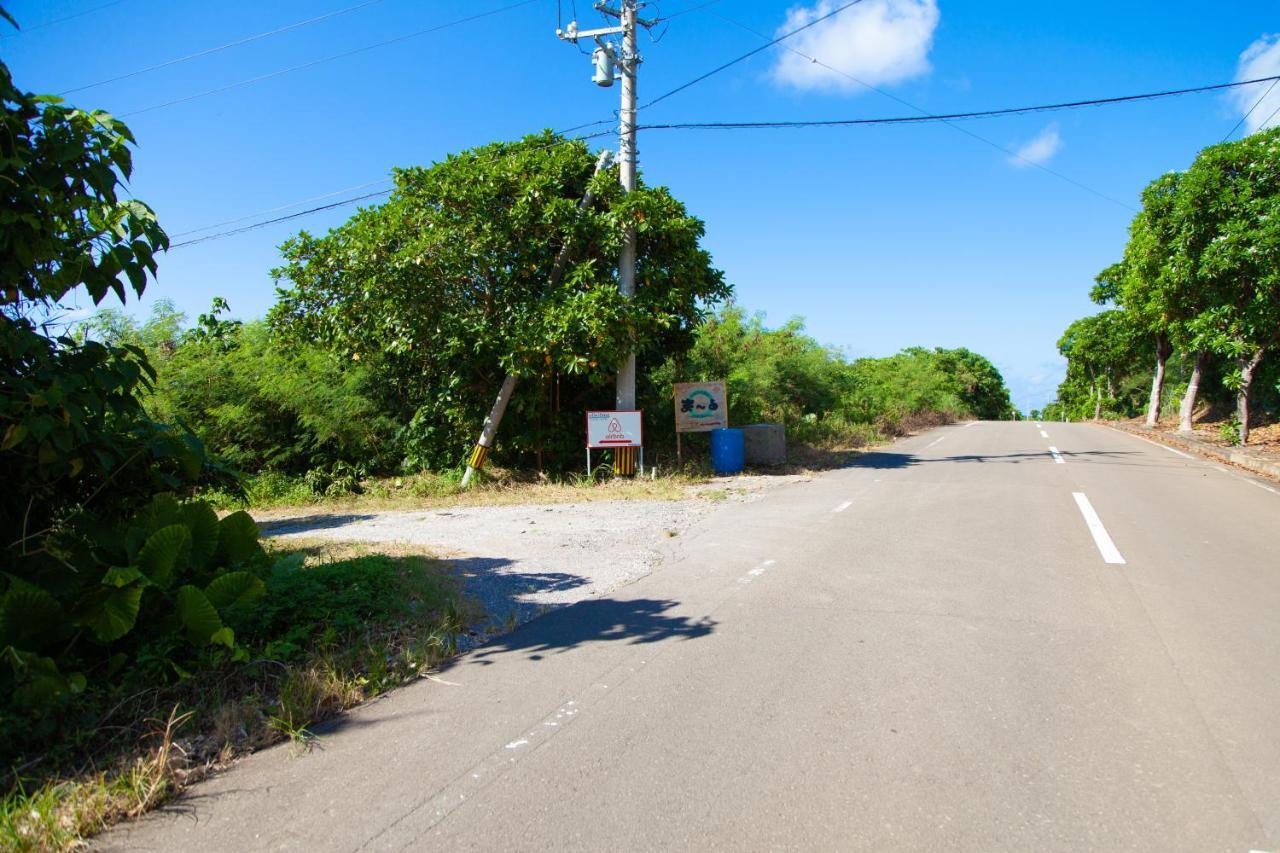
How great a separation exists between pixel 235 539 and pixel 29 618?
1546mm

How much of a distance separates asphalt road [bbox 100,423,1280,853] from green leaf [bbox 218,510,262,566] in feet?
5.95

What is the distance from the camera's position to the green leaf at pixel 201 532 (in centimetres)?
502

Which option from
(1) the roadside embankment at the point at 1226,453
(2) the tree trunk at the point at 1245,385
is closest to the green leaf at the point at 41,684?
(1) the roadside embankment at the point at 1226,453

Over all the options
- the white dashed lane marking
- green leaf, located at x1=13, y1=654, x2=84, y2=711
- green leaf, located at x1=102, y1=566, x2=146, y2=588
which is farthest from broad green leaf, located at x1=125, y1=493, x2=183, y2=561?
the white dashed lane marking

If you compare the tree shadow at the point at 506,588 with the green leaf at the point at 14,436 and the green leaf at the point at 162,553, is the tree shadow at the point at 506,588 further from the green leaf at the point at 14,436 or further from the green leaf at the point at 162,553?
the green leaf at the point at 14,436

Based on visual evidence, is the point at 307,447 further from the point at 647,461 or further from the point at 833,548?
the point at 833,548

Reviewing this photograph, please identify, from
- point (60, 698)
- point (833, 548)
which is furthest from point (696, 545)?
point (60, 698)

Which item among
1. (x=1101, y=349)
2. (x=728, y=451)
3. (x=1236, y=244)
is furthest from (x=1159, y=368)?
(x=728, y=451)

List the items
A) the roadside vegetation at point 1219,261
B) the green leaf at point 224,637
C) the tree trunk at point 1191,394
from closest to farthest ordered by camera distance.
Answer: the green leaf at point 224,637
the roadside vegetation at point 1219,261
the tree trunk at point 1191,394

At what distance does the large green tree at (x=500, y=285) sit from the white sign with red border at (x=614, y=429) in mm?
679

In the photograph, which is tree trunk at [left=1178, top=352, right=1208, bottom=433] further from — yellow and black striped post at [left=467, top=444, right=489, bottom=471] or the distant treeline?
yellow and black striped post at [left=467, top=444, right=489, bottom=471]

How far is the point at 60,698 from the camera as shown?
363 centimetres

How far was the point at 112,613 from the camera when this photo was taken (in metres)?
3.97

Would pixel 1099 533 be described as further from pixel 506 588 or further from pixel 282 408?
pixel 282 408
